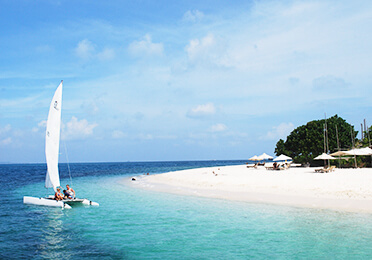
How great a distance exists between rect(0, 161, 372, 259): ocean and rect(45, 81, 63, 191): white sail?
3427 millimetres

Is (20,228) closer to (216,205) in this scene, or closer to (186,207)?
(186,207)

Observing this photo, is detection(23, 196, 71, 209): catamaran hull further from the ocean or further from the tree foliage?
the tree foliage

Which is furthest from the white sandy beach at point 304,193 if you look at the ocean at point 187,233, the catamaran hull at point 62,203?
the catamaran hull at point 62,203

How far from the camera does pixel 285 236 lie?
15.6 metres

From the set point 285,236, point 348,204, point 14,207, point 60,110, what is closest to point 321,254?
point 285,236

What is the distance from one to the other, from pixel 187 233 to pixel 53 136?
1600cm

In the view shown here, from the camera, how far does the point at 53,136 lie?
88.2 feet

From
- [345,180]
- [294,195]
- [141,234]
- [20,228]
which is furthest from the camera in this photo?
[345,180]

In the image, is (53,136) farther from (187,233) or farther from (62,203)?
(187,233)

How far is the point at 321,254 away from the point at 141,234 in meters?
8.75

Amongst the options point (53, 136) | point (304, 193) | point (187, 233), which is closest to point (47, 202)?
point (53, 136)

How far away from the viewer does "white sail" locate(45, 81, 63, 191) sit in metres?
26.6

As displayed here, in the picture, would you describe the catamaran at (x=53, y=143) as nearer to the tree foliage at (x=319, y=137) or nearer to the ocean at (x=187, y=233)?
the ocean at (x=187, y=233)

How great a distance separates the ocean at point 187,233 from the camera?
44.2 feet
